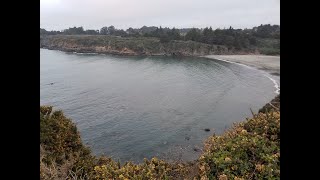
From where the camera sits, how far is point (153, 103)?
36.7 metres

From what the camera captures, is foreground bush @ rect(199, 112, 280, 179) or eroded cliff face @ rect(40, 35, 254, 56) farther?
eroded cliff face @ rect(40, 35, 254, 56)

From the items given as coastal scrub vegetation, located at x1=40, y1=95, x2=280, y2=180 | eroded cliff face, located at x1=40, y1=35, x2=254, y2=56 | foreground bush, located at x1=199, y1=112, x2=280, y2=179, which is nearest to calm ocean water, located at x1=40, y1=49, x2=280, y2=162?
coastal scrub vegetation, located at x1=40, y1=95, x2=280, y2=180

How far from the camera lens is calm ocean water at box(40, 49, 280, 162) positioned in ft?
78.6

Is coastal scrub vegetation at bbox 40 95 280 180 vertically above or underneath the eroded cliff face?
underneath

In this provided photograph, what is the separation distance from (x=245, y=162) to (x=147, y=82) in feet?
151

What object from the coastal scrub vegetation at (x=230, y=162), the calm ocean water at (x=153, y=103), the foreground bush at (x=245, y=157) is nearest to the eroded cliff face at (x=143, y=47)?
the calm ocean water at (x=153, y=103)

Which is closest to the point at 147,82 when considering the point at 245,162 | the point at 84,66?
the point at 84,66

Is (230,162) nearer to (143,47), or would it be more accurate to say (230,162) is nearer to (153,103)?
(153,103)

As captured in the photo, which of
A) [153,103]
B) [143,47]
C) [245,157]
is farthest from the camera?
[143,47]

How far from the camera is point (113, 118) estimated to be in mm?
Answer: 30391

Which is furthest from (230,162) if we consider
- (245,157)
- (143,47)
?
(143,47)

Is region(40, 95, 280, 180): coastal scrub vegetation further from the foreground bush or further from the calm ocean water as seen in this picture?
the calm ocean water

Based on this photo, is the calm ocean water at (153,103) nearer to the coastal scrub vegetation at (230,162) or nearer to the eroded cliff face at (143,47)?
the coastal scrub vegetation at (230,162)
